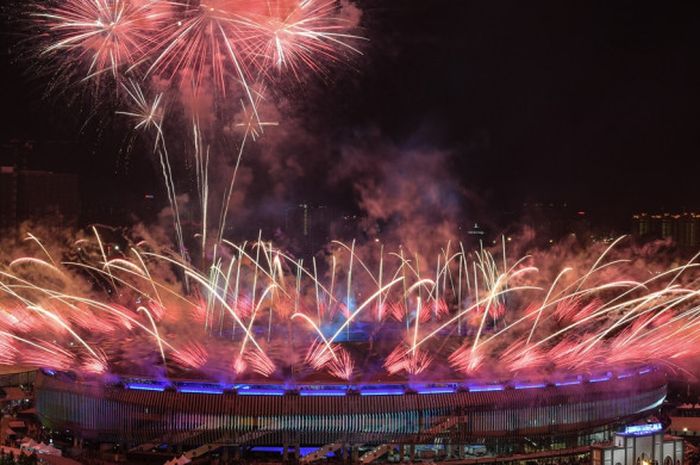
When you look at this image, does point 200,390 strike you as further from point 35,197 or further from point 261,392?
point 35,197

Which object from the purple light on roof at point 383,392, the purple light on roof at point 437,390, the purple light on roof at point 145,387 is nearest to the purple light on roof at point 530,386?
the purple light on roof at point 437,390

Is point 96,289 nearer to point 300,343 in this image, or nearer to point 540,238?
point 300,343

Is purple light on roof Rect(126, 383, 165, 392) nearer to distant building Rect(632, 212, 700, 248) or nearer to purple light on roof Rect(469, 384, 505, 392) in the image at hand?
purple light on roof Rect(469, 384, 505, 392)

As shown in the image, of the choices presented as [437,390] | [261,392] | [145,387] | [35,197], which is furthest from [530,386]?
[35,197]

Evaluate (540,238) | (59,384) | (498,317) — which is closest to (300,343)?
(59,384)

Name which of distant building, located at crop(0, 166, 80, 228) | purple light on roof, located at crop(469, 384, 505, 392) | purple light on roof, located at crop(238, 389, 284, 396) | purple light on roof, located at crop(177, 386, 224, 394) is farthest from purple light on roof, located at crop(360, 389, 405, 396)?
distant building, located at crop(0, 166, 80, 228)

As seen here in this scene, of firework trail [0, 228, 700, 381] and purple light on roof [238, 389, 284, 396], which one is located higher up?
firework trail [0, 228, 700, 381]
